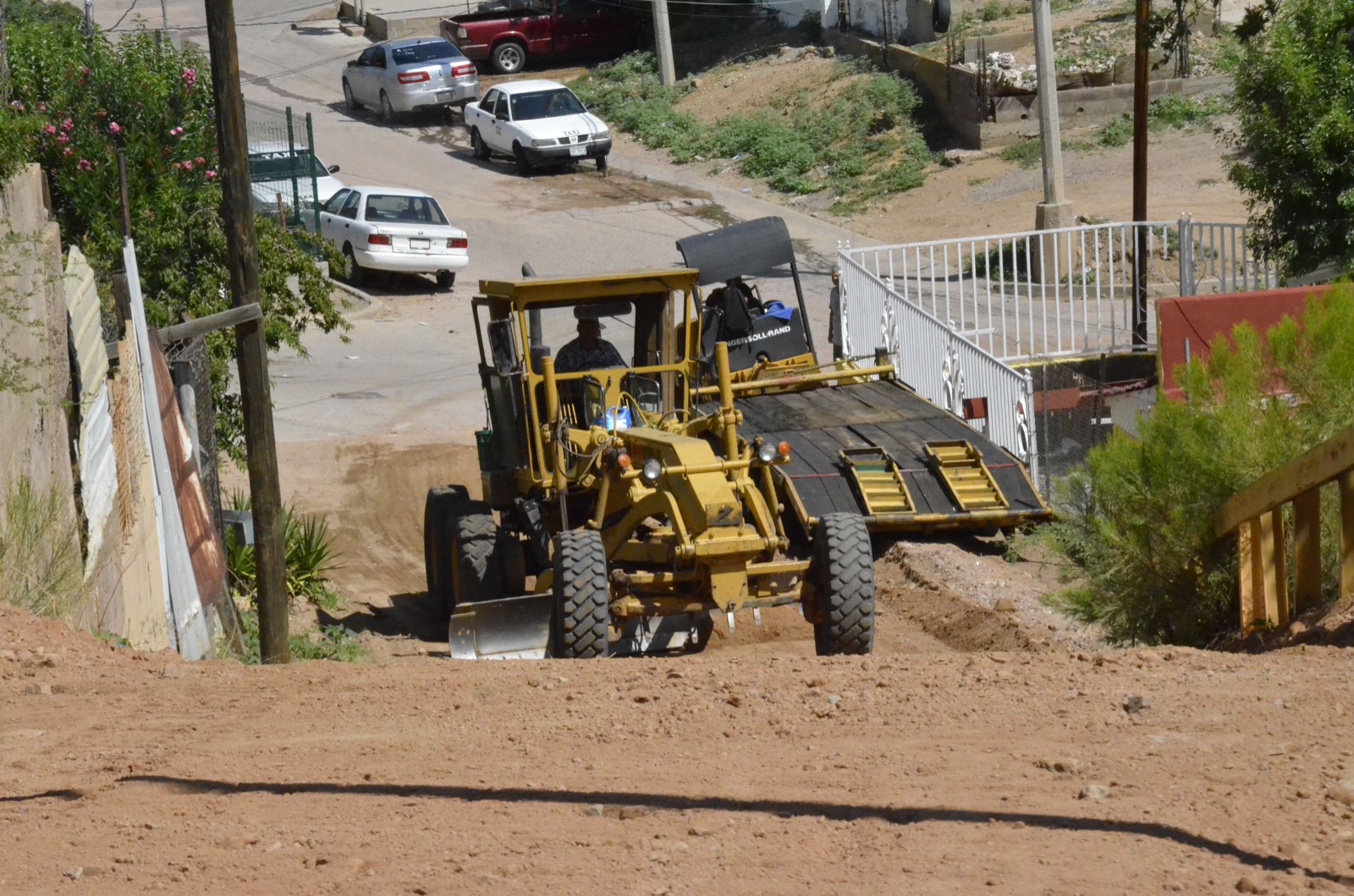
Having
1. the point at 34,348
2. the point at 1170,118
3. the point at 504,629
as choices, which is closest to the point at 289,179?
the point at 1170,118

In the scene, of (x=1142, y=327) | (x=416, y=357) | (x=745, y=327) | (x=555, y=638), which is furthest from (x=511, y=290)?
(x=416, y=357)

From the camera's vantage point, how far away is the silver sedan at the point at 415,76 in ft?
118

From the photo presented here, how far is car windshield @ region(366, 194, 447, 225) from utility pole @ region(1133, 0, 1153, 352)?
10.7 meters

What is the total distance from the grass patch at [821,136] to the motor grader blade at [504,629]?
20168mm

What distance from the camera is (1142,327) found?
1788cm

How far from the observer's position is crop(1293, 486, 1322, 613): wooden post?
7082 millimetres

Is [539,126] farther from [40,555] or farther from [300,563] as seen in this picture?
[40,555]

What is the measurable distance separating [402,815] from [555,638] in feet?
13.9

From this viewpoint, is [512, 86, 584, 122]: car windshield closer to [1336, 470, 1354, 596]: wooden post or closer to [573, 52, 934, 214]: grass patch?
[573, 52, 934, 214]: grass patch

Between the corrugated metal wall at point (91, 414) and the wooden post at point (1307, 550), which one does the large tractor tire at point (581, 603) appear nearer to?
the corrugated metal wall at point (91, 414)

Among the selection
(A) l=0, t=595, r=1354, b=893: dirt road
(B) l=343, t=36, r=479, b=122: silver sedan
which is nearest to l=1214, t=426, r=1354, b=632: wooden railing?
(A) l=0, t=595, r=1354, b=893: dirt road

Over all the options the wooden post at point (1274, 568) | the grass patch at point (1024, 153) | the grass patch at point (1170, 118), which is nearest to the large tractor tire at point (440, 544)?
the wooden post at point (1274, 568)

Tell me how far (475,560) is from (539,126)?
21.9 metres

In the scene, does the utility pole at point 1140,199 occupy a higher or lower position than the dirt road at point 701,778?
higher
